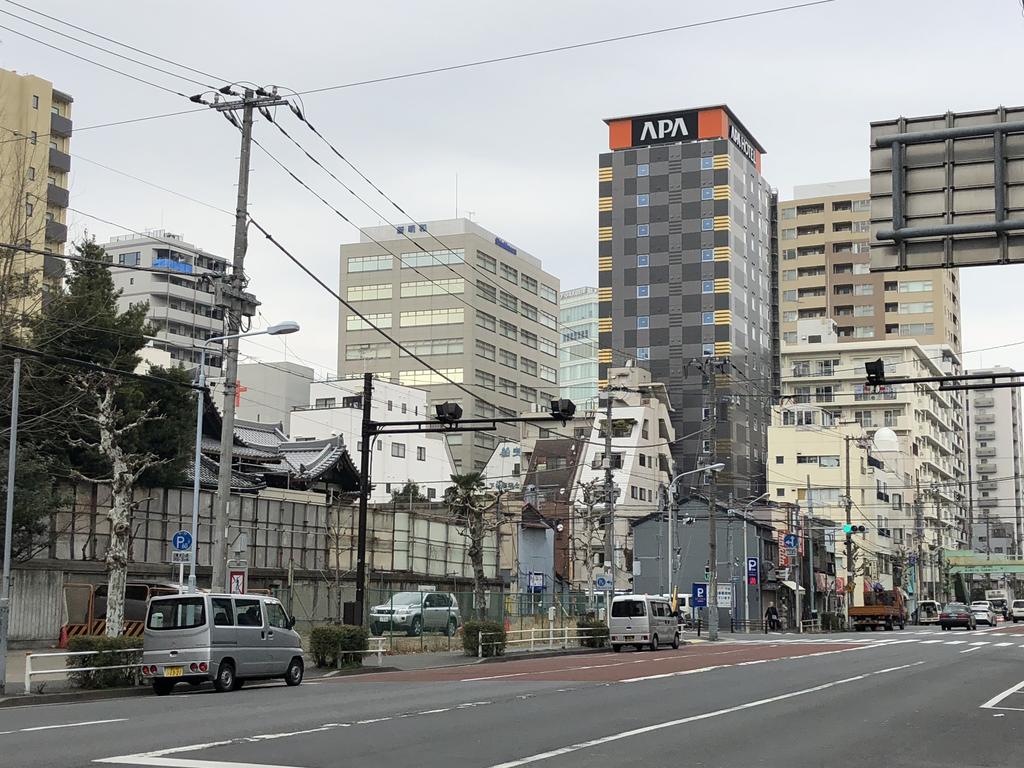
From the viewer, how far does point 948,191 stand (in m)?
19.7

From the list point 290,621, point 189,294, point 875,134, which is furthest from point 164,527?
point 189,294

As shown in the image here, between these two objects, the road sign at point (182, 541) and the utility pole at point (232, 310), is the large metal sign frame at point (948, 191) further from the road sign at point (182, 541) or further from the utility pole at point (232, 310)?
the road sign at point (182, 541)

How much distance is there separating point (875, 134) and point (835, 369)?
125 m

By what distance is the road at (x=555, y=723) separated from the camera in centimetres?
1368

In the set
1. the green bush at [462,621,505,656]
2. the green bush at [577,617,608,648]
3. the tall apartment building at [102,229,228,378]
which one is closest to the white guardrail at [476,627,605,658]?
the green bush at [577,617,608,648]

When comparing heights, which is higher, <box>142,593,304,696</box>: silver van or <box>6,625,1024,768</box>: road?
<box>142,593,304,696</box>: silver van

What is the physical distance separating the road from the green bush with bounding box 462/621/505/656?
30.0ft

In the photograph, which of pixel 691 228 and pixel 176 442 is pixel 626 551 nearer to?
pixel 691 228

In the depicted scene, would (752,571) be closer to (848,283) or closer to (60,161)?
(60,161)

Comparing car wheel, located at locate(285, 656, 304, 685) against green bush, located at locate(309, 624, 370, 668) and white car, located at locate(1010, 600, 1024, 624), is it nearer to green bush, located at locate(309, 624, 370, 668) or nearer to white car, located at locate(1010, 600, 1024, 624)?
green bush, located at locate(309, 624, 370, 668)

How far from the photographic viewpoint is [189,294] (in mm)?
120750

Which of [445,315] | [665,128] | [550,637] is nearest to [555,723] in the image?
[550,637]

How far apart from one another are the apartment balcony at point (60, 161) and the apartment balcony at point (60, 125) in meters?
1.35

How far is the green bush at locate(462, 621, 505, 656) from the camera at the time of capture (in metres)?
39.4
